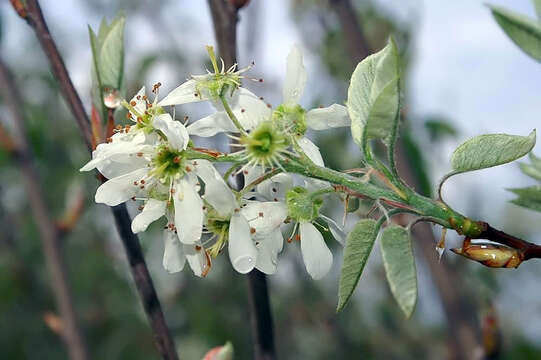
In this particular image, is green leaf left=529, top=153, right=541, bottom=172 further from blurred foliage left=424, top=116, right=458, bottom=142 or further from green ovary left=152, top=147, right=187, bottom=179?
blurred foliage left=424, top=116, right=458, bottom=142

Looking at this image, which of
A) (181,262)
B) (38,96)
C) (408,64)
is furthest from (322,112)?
(38,96)

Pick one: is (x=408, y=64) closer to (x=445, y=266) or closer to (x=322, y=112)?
(x=445, y=266)

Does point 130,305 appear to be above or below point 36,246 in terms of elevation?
below

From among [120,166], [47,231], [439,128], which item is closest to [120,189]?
[120,166]

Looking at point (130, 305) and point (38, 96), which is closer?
point (130, 305)

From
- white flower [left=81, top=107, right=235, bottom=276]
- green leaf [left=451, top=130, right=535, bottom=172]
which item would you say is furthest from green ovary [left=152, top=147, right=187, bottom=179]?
green leaf [left=451, top=130, right=535, bottom=172]

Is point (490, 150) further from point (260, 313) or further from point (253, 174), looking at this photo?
point (260, 313)

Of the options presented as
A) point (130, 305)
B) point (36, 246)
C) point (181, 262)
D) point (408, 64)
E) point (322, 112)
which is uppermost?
point (322, 112)
